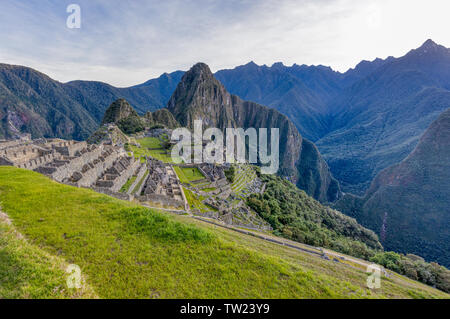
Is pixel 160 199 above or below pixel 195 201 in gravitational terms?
above

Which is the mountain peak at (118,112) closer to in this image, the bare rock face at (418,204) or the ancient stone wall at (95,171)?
the ancient stone wall at (95,171)

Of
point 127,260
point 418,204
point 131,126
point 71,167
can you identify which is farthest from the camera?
point 131,126

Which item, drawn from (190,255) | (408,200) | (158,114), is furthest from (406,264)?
(158,114)

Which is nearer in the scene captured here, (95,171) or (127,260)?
(127,260)

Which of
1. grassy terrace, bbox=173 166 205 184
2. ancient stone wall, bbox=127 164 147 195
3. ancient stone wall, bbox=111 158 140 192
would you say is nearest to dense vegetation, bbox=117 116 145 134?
grassy terrace, bbox=173 166 205 184

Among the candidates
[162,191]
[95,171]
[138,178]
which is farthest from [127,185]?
[162,191]

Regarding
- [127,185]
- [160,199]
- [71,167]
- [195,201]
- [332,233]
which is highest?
[71,167]

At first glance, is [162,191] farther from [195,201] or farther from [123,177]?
[195,201]

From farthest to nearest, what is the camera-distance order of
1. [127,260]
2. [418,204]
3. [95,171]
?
[418,204] → [95,171] → [127,260]
